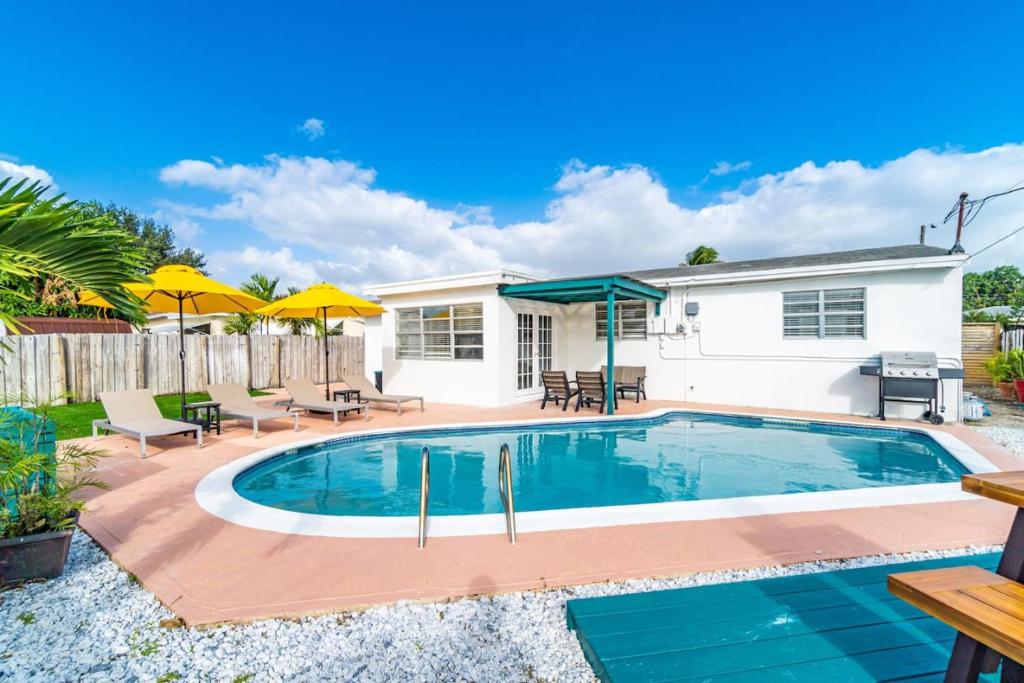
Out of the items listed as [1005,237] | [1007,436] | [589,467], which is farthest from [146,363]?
[1005,237]

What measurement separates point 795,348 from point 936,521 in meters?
7.68

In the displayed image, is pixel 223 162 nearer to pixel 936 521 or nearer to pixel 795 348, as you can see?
pixel 795 348

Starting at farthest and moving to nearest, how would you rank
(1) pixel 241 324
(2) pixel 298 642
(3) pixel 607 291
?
(1) pixel 241 324, (3) pixel 607 291, (2) pixel 298 642

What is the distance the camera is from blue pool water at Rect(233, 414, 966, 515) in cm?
570

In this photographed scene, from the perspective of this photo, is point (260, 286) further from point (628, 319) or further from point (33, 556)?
point (33, 556)

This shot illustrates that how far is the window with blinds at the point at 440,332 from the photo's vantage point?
12289mm

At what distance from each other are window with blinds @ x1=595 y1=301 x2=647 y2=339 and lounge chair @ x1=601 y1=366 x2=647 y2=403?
3.17 feet

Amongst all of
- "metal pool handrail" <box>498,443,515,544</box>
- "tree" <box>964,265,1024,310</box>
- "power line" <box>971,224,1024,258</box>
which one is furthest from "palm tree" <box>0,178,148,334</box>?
"tree" <box>964,265,1024,310</box>

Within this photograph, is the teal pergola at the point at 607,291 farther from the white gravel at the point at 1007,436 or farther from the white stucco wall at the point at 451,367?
the white gravel at the point at 1007,436

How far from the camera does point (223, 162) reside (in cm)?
1766

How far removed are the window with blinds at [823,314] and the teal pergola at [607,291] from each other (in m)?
2.98

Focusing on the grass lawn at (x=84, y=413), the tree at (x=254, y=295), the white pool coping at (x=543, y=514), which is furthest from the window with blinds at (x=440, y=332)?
the tree at (x=254, y=295)

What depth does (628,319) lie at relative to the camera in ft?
44.7

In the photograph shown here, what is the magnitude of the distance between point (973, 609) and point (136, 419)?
32.4 feet
